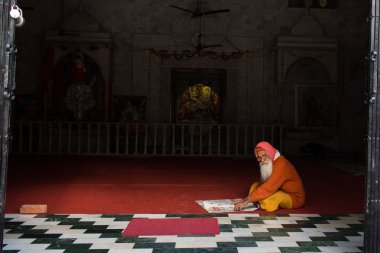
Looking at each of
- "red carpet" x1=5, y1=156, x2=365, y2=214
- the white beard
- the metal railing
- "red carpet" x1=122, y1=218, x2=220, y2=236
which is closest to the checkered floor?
"red carpet" x1=122, y1=218, x2=220, y2=236

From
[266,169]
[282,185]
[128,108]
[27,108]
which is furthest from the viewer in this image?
[128,108]

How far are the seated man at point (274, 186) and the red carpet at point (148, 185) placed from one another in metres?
0.17

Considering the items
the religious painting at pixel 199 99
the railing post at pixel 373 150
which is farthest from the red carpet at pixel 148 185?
the religious painting at pixel 199 99

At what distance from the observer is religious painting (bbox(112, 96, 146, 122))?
49.9 feet

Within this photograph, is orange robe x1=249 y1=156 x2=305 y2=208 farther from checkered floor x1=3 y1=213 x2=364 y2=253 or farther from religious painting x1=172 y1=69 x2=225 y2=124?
religious painting x1=172 y1=69 x2=225 y2=124

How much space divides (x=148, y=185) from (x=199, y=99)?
944 centimetres

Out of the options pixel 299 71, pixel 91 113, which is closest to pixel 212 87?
pixel 299 71

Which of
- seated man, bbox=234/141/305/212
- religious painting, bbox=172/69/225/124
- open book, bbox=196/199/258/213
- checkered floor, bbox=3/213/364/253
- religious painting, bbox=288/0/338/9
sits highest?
religious painting, bbox=288/0/338/9

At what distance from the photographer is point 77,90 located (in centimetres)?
1495

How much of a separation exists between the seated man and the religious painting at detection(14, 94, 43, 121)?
11745 mm

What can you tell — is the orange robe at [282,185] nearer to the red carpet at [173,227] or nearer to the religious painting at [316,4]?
the red carpet at [173,227]

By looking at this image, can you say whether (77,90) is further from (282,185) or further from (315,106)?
(282,185)

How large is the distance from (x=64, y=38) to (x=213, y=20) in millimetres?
6046

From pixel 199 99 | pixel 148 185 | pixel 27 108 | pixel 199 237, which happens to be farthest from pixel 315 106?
pixel 199 237
